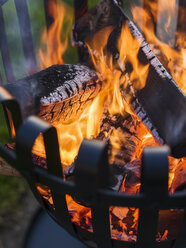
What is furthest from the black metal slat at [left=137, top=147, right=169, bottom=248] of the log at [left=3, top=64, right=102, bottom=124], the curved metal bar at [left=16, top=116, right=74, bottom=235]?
the log at [left=3, top=64, right=102, bottom=124]

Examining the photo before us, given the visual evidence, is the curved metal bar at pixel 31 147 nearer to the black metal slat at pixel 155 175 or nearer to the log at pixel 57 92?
the black metal slat at pixel 155 175

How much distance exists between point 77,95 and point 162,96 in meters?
0.38

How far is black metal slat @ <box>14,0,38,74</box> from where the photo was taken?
1.44m

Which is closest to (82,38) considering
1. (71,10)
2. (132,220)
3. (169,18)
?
(71,10)

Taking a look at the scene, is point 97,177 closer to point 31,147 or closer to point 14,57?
point 31,147

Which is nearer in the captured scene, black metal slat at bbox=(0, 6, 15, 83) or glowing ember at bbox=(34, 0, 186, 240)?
glowing ember at bbox=(34, 0, 186, 240)

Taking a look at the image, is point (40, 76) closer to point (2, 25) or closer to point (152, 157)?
point (2, 25)

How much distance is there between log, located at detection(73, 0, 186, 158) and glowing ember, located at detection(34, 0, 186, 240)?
0.06ft

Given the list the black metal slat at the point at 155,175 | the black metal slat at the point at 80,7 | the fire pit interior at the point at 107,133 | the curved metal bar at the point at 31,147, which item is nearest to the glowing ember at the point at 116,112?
the fire pit interior at the point at 107,133

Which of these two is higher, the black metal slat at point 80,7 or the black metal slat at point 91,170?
the black metal slat at point 80,7

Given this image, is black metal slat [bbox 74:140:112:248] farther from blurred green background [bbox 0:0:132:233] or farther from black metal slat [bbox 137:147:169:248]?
blurred green background [bbox 0:0:132:233]

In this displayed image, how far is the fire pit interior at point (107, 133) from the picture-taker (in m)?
0.59

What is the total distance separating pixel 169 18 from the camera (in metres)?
1.62

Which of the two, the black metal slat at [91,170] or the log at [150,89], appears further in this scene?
the log at [150,89]
